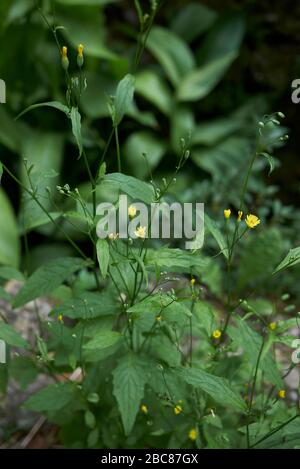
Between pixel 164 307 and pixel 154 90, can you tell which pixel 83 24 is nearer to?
pixel 154 90

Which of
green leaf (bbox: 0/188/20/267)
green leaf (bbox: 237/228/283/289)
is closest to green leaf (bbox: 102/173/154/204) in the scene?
green leaf (bbox: 237/228/283/289)

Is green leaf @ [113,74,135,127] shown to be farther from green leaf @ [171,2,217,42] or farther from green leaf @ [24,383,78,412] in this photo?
green leaf @ [171,2,217,42]

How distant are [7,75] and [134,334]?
1.83 meters

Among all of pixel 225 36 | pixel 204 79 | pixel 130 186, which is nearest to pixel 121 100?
pixel 130 186

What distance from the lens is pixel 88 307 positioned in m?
1.55

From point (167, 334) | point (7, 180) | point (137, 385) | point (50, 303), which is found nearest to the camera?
point (137, 385)

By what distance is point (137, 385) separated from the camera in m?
1.48

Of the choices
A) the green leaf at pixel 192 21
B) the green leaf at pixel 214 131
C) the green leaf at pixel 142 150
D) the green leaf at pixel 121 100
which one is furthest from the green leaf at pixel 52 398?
the green leaf at pixel 192 21

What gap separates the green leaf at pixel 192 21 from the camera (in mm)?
3635

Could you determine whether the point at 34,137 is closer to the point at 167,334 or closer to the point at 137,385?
the point at 167,334

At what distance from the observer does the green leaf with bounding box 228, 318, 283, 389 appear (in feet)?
4.97

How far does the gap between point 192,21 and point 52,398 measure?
2582mm
